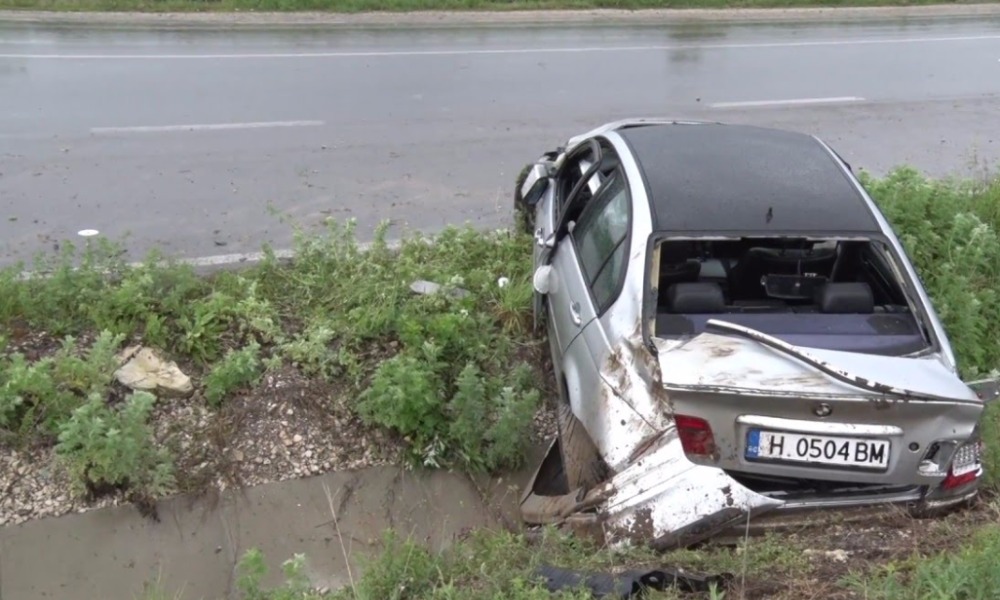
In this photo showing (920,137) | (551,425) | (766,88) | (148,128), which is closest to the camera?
(551,425)

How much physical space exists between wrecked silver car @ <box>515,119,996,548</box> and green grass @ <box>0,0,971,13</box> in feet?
34.6

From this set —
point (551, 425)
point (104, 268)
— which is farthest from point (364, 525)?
point (104, 268)

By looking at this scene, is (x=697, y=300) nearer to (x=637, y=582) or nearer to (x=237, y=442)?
(x=637, y=582)

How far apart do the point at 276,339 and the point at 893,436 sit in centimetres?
344

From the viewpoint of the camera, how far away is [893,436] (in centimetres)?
369

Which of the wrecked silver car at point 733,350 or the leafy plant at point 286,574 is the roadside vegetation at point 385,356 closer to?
the leafy plant at point 286,574

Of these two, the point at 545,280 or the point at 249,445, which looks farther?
the point at 545,280

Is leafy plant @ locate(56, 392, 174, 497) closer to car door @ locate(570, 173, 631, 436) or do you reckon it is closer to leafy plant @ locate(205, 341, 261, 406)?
leafy plant @ locate(205, 341, 261, 406)

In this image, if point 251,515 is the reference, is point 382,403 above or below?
above

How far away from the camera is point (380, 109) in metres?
10.4

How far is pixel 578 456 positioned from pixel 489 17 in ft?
39.6

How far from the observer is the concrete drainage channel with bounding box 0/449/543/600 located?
4512mm

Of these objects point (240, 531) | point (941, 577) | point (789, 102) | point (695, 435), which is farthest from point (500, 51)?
point (941, 577)

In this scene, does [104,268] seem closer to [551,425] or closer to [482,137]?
[551,425]
